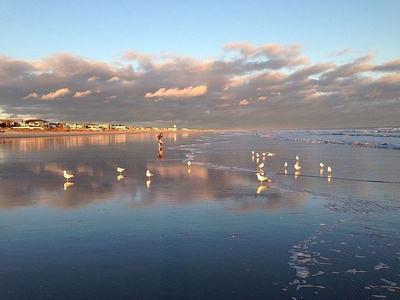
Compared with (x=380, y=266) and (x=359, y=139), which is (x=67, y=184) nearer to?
(x=380, y=266)

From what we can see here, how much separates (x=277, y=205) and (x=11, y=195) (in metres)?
9.36

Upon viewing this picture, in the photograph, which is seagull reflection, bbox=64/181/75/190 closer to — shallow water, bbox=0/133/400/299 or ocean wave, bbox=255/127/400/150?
shallow water, bbox=0/133/400/299

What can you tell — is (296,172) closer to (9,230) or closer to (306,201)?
(306,201)

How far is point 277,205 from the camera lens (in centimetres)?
1103

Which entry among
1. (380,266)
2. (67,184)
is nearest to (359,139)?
(67,184)

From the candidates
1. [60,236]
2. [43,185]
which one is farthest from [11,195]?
[60,236]

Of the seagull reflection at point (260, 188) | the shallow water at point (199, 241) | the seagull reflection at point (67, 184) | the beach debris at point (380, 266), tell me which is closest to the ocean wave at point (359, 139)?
the seagull reflection at point (260, 188)

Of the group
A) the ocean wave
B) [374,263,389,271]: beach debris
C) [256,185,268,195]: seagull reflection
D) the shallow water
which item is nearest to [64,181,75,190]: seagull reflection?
the shallow water

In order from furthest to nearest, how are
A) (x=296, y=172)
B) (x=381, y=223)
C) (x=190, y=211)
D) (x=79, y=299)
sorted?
(x=296, y=172)
(x=190, y=211)
(x=381, y=223)
(x=79, y=299)

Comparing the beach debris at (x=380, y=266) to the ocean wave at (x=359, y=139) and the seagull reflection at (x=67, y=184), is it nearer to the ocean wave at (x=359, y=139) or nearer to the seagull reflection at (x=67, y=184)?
the seagull reflection at (x=67, y=184)

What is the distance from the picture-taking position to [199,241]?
7.56 m

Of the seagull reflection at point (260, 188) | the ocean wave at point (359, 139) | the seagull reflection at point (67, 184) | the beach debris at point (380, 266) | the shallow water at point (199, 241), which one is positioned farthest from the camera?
the ocean wave at point (359, 139)

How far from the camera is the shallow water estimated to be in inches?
216

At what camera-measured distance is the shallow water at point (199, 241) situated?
5492 millimetres
